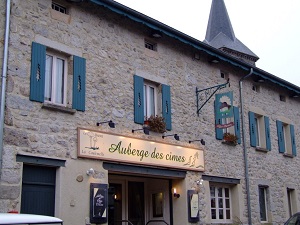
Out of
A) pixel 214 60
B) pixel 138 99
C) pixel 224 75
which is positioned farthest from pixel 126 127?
pixel 224 75

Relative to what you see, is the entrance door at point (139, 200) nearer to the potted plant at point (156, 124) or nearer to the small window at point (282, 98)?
the potted plant at point (156, 124)

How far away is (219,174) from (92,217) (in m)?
5.54

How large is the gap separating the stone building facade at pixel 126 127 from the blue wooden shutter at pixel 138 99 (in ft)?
0.12

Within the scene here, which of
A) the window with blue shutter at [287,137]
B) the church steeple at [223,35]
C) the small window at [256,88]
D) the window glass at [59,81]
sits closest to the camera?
the window glass at [59,81]

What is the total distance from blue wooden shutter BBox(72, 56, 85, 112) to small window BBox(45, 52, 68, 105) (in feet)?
0.78

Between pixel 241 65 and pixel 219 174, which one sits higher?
pixel 241 65

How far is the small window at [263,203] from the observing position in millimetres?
16484

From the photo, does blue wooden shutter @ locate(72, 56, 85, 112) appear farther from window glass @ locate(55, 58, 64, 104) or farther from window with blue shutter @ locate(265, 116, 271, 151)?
window with blue shutter @ locate(265, 116, 271, 151)

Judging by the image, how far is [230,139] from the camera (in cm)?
1531

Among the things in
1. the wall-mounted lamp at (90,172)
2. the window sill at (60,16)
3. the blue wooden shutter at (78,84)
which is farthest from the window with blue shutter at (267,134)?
the window sill at (60,16)

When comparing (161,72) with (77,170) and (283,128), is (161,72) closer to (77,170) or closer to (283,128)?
(77,170)

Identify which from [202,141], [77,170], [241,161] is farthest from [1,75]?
→ [241,161]

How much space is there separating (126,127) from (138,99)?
0.95 m

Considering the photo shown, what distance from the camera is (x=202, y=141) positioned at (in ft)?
46.5
